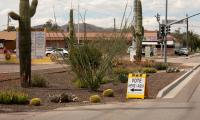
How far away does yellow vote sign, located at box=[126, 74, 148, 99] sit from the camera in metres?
19.2

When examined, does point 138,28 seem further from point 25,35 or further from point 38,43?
point 25,35

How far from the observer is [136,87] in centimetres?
1938

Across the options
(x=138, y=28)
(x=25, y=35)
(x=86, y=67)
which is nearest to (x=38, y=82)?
(x=25, y=35)

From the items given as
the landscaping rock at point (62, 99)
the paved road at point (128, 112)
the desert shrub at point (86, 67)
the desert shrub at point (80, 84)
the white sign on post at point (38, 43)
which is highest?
the white sign on post at point (38, 43)

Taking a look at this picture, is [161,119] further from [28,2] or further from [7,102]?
[28,2]

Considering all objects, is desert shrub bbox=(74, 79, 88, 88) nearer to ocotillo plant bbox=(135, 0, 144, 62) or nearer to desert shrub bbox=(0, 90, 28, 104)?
desert shrub bbox=(0, 90, 28, 104)

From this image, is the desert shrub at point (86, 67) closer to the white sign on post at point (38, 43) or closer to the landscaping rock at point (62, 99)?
the landscaping rock at point (62, 99)

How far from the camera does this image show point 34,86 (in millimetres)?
22734

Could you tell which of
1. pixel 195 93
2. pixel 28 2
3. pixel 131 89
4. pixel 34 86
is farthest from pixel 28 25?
pixel 195 93

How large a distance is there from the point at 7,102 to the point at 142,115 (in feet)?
15.0

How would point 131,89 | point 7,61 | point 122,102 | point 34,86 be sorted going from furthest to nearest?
point 7,61
point 34,86
point 131,89
point 122,102

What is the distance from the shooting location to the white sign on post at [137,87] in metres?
19.2

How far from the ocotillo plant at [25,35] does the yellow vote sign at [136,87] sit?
15.3 feet

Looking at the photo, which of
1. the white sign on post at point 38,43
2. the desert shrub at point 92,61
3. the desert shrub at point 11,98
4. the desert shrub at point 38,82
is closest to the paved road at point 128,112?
the desert shrub at point 11,98
